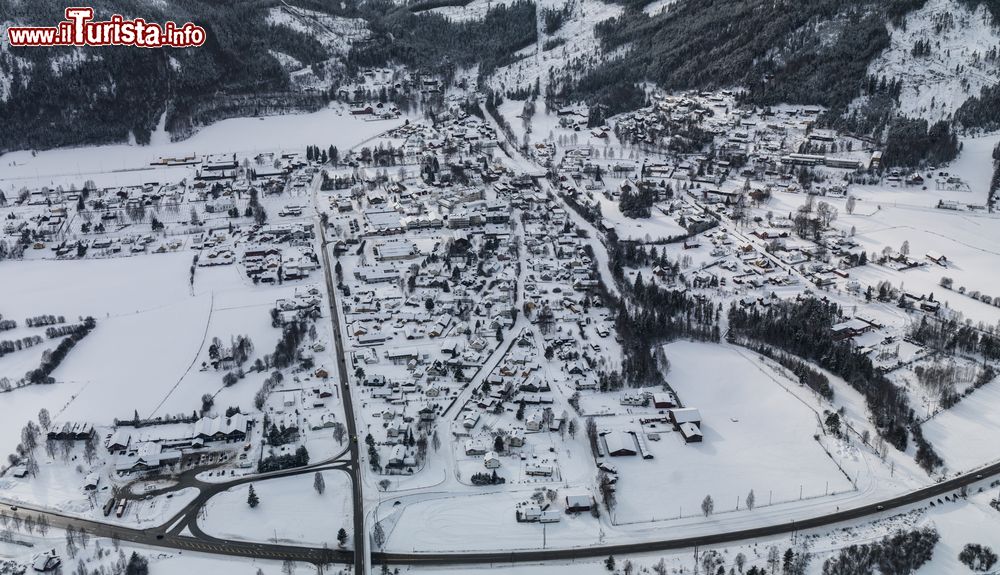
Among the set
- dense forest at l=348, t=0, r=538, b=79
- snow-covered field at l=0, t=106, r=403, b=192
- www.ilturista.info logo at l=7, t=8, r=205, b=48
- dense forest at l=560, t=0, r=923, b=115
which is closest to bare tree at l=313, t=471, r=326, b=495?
snow-covered field at l=0, t=106, r=403, b=192

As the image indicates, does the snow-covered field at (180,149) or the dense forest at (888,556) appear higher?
the snow-covered field at (180,149)

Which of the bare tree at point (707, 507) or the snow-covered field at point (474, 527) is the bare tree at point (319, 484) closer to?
the snow-covered field at point (474, 527)

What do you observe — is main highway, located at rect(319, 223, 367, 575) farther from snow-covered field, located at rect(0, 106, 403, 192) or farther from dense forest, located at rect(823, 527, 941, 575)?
snow-covered field, located at rect(0, 106, 403, 192)

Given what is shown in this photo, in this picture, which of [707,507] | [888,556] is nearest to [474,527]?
[707,507]

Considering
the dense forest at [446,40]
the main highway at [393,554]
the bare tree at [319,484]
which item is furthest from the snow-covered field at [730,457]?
the dense forest at [446,40]

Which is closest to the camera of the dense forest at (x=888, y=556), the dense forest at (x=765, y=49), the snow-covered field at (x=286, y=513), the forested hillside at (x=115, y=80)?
→ the dense forest at (x=888, y=556)

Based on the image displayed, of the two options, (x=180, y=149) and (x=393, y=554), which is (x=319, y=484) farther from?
(x=180, y=149)

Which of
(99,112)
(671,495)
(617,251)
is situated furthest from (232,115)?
(671,495)
